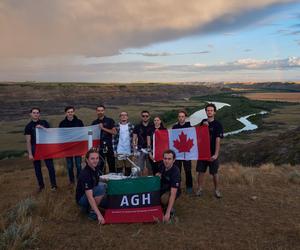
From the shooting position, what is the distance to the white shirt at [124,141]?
931 cm

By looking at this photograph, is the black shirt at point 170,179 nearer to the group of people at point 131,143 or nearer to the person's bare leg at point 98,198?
the group of people at point 131,143

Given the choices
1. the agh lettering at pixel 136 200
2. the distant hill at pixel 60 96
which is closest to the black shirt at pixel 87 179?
the agh lettering at pixel 136 200

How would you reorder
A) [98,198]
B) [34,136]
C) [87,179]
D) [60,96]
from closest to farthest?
[87,179] → [98,198] → [34,136] → [60,96]

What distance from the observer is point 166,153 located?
7.29 m

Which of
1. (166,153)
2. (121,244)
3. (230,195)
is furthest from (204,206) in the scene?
(121,244)

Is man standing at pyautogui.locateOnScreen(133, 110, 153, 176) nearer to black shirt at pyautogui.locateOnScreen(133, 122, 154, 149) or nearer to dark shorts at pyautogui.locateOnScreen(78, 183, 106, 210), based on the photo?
black shirt at pyautogui.locateOnScreen(133, 122, 154, 149)

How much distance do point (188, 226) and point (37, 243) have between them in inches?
103

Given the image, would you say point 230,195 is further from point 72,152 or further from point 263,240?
point 72,152

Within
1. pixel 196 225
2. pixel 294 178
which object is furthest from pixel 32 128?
pixel 294 178

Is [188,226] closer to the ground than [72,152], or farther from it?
closer to the ground

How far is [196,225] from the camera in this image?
718cm

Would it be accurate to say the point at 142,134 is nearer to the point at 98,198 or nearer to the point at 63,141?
the point at 63,141

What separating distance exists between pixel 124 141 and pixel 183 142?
140 cm

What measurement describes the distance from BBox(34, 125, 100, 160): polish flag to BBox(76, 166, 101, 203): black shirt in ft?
8.40
